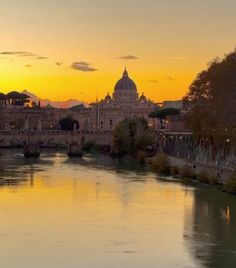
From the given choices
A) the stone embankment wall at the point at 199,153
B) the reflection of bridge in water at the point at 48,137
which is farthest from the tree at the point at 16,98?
the stone embankment wall at the point at 199,153

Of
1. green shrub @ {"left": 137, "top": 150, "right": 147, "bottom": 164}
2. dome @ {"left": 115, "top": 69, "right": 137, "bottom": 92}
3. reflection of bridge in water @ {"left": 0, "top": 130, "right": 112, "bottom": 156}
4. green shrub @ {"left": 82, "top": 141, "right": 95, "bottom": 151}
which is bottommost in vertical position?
green shrub @ {"left": 137, "top": 150, "right": 147, "bottom": 164}

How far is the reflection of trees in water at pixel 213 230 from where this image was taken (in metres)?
15.1

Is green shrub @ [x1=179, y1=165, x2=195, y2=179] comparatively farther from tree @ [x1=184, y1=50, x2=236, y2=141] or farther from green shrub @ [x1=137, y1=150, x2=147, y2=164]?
green shrub @ [x1=137, y1=150, x2=147, y2=164]

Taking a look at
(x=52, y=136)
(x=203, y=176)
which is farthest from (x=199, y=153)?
(x=52, y=136)

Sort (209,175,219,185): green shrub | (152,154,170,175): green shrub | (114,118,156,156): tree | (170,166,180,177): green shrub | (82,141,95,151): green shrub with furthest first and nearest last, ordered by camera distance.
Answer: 1. (82,141,95,151): green shrub
2. (114,118,156,156): tree
3. (152,154,170,175): green shrub
4. (170,166,180,177): green shrub
5. (209,175,219,185): green shrub

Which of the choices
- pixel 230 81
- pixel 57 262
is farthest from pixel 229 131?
pixel 57 262

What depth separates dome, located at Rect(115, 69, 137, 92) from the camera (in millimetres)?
122688

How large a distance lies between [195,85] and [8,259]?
19.6 meters

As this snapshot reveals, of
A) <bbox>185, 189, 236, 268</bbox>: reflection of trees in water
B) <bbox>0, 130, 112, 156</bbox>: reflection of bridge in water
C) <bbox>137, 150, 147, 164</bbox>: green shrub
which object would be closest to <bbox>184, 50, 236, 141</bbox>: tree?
<bbox>185, 189, 236, 268</bbox>: reflection of trees in water

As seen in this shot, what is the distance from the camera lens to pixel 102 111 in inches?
4203

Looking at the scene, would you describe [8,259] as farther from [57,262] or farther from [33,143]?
[33,143]

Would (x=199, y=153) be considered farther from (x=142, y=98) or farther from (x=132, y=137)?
(x=142, y=98)

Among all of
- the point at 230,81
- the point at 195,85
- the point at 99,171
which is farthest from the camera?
the point at 99,171

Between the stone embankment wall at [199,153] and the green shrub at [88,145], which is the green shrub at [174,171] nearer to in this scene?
the stone embankment wall at [199,153]
